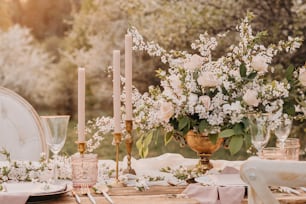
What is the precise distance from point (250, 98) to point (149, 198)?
0.43m

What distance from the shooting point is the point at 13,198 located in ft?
5.84

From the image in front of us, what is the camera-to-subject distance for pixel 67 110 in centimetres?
443

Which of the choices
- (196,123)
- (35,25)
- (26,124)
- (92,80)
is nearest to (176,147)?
(92,80)

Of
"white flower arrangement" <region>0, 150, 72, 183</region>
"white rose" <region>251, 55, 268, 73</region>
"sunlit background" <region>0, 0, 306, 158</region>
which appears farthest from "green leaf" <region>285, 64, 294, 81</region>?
"sunlit background" <region>0, 0, 306, 158</region>

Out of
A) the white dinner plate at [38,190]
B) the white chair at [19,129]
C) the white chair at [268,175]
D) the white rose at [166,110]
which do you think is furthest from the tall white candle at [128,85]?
the white chair at [268,175]

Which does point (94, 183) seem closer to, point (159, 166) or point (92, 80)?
point (159, 166)

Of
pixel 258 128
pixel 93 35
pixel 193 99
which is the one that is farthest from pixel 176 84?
pixel 93 35

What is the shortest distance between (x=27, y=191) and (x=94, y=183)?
0.21m

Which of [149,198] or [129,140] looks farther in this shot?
[129,140]

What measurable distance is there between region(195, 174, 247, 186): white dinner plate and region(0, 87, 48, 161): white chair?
34.2 inches

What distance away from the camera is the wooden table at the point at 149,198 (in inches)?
73.6

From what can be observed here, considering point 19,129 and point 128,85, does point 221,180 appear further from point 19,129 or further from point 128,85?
point 19,129

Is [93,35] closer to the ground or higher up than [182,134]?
higher up

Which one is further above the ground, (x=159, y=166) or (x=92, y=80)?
(x=92, y=80)
